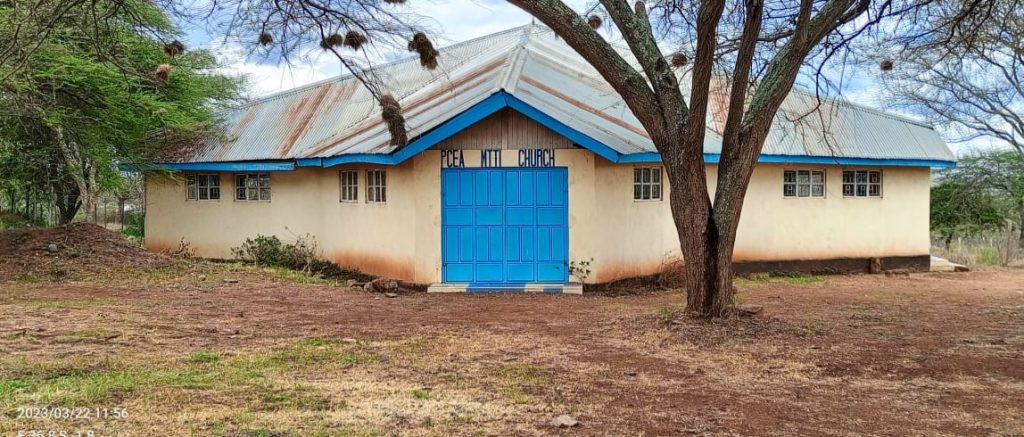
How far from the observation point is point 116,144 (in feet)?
56.3

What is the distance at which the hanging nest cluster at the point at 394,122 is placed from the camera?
1205cm

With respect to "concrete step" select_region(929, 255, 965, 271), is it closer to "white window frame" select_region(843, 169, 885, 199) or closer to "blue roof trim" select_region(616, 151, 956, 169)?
"blue roof trim" select_region(616, 151, 956, 169)

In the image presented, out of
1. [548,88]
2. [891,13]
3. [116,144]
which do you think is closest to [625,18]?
[891,13]

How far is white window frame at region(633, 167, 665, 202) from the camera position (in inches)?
536

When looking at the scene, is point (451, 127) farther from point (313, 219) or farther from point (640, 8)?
point (313, 219)

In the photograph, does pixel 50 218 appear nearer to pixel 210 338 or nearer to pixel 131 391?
pixel 210 338

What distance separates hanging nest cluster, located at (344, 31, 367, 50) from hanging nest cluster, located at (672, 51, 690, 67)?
4290mm

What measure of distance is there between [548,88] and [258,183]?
285 inches

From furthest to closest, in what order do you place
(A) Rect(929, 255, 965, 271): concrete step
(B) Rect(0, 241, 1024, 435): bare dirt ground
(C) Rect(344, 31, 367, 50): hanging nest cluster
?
(A) Rect(929, 255, 965, 271): concrete step < (C) Rect(344, 31, 367, 50): hanging nest cluster < (B) Rect(0, 241, 1024, 435): bare dirt ground

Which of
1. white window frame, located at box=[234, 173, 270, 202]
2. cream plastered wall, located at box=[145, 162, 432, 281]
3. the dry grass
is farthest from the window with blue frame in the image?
white window frame, located at box=[234, 173, 270, 202]

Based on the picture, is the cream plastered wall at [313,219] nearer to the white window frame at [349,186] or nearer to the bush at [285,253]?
the white window frame at [349,186]

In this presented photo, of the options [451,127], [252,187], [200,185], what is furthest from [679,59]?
[200,185]

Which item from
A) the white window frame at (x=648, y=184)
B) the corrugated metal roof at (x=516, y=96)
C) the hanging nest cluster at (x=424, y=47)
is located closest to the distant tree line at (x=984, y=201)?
the corrugated metal roof at (x=516, y=96)

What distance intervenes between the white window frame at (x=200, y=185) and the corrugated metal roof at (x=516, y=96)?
555 millimetres
